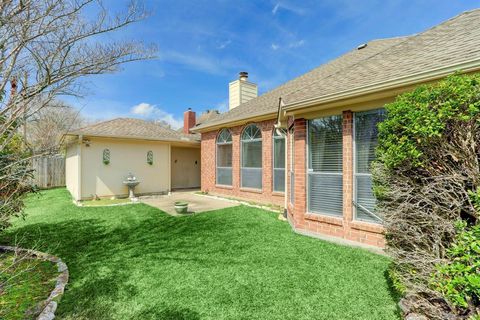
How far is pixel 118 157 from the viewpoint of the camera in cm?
1285

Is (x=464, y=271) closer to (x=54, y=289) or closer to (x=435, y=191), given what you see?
(x=435, y=191)

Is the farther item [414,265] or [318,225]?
[318,225]

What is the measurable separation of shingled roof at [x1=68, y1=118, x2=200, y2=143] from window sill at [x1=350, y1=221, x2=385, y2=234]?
37.3 ft

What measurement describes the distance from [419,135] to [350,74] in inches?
142

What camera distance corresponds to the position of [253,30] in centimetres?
1418

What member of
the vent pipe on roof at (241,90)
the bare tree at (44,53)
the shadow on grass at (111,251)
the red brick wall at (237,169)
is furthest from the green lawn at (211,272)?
the vent pipe on roof at (241,90)

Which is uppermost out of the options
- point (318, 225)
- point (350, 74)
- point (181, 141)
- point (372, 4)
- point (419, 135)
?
point (372, 4)

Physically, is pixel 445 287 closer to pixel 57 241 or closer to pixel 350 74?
pixel 350 74

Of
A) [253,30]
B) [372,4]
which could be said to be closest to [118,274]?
[372,4]

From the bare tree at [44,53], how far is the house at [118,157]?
7661 millimetres

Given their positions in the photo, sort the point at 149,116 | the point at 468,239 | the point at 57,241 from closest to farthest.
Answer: the point at 468,239
the point at 57,241
the point at 149,116

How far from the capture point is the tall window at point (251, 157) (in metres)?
10.7

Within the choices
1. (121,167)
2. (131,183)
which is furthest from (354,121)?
(121,167)

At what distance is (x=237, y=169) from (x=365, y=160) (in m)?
7.08
